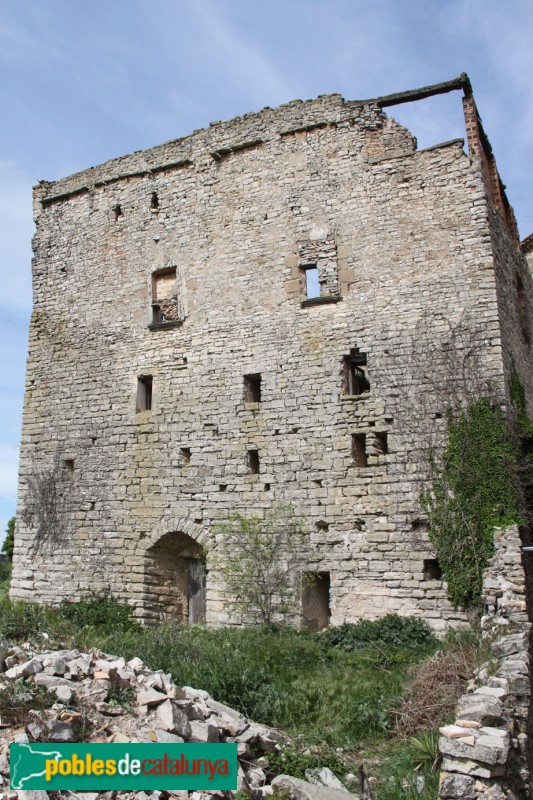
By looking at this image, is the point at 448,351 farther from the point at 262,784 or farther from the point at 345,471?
the point at 262,784

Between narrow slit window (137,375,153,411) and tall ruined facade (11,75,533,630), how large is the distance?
0.09 metres

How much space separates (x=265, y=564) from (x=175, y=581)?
8.08 ft

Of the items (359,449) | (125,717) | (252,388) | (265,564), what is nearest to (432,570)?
(359,449)

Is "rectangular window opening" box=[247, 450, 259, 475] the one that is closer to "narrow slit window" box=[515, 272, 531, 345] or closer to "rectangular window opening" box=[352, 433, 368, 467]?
"rectangular window opening" box=[352, 433, 368, 467]

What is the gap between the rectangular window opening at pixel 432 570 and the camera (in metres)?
10.9

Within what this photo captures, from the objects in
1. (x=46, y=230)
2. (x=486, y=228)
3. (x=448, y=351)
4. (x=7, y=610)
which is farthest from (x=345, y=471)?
(x=46, y=230)

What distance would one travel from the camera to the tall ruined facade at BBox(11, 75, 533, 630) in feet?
37.9

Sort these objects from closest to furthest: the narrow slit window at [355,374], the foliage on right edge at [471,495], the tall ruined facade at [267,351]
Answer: the foliage on right edge at [471,495]
the tall ruined facade at [267,351]
the narrow slit window at [355,374]

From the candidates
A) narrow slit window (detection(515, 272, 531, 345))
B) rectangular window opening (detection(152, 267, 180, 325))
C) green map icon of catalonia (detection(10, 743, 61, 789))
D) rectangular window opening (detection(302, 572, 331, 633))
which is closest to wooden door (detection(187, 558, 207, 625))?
rectangular window opening (detection(302, 572, 331, 633))

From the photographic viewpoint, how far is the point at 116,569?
524 inches

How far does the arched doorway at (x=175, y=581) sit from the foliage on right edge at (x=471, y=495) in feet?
15.1

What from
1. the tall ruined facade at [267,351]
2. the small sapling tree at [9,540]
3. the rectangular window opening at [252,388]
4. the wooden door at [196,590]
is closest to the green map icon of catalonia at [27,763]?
the tall ruined facade at [267,351]

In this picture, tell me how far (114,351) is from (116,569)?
177 inches

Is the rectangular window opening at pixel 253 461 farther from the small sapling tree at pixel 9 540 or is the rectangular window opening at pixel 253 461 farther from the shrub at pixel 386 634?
the small sapling tree at pixel 9 540
